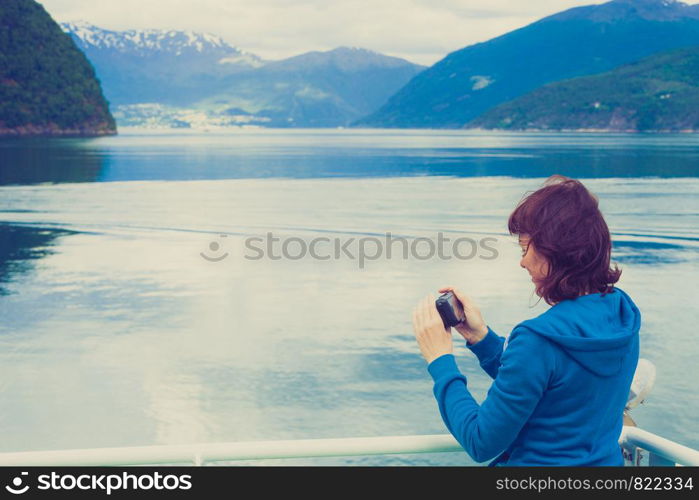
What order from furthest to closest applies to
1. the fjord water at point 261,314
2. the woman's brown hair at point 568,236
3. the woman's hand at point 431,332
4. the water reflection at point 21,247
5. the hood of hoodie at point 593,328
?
the water reflection at point 21,247 < the fjord water at point 261,314 < the woman's hand at point 431,332 < the woman's brown hair at point 568,236 < the hood of hoodie at point 593,328

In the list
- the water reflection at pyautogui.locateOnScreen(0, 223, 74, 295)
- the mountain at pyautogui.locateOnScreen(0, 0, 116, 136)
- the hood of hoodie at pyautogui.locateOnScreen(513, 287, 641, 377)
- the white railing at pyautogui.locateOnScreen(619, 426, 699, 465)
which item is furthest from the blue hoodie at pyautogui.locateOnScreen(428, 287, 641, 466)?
the mountain at pyautogui.locateOnScreen(0, 0, 116, 136)

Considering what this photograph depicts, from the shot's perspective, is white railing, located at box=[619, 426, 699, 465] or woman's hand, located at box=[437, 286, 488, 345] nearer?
white railing, located at box=[619, 426, 699, 465]

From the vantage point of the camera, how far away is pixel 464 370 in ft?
32.9

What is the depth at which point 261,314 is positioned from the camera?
1303 centimetres

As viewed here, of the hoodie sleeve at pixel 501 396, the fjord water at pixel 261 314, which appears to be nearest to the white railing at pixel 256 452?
the hoodie sleeve at pixel 501 396

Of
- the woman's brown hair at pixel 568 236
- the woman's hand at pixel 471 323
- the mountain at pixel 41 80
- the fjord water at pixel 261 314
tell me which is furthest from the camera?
the mountain at pixel 41 80

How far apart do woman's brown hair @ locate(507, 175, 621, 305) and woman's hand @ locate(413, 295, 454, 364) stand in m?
0.29

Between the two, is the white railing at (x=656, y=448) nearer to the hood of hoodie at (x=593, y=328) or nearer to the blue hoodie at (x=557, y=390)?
the blue hoodie at (x=557, y=390)

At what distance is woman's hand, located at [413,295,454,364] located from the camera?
2.35m

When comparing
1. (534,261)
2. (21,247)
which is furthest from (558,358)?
(21,247)

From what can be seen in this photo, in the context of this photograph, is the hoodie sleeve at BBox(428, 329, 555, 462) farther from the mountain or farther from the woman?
the mountain

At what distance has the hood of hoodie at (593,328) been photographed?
6.88 feet

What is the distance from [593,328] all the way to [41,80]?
166 metres

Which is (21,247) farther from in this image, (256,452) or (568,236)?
(568,236)
